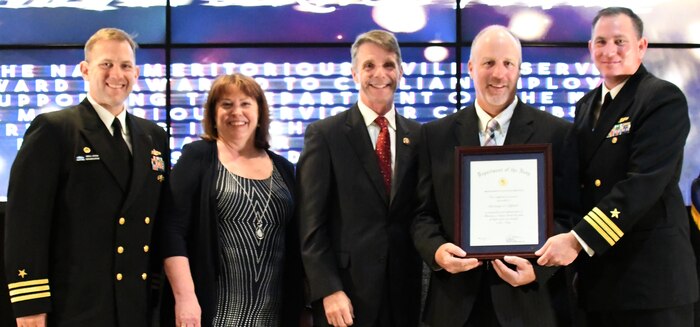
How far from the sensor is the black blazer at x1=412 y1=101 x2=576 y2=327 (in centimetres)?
289

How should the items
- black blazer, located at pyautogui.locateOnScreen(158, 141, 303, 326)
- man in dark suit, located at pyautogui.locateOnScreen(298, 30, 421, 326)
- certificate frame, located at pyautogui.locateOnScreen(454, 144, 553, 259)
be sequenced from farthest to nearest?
black blazer, located at pyautogui.locateOnScreen(158, 141, 303, 326)
man in dark suit, located at pyautogui.locateOnScreen(298, 30, 421, 326)
certificate frame, located at pyautogui.locateOnScreen(454, 144, 553, 259)

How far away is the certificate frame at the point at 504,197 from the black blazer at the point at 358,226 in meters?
0.39

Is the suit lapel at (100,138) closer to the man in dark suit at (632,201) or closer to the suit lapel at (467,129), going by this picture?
the suit lapel at (467,129)

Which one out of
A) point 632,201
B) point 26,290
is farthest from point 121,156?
point 632,201

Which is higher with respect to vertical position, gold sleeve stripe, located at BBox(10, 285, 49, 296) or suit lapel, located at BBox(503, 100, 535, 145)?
suit lapel, located at BBox(503, 100, 535, 145)

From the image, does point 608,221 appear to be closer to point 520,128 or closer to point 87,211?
point 520,128

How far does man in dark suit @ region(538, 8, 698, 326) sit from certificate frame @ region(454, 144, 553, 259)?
0.17 m

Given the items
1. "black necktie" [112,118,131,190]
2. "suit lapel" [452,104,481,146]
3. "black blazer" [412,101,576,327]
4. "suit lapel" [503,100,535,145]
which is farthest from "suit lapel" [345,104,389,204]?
"black necktie" [112,118,131,190]

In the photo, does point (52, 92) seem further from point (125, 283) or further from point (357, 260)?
point (357, 260)

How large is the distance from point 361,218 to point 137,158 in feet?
3.04

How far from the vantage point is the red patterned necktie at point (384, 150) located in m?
3.27

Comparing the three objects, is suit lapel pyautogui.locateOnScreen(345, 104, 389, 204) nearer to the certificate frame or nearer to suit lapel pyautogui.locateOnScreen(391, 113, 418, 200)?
suit lapel pyautogui.locateOnScreen(391, 113, 418, 200)

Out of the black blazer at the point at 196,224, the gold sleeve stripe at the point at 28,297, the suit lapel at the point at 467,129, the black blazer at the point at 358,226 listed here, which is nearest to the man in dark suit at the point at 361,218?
the black blazer at the point at 358,226

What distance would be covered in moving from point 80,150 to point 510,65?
5.50ft
